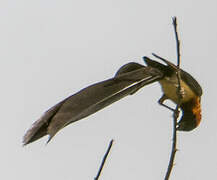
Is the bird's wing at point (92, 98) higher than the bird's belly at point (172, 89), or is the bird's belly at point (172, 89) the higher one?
the bird's wing at point (92, 98)

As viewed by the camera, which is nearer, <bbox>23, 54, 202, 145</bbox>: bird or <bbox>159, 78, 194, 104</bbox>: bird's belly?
<bbox>23, 54, 202, 145</bbox>: bird

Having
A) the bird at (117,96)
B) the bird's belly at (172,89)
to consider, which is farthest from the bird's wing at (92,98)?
the bird's belly at (172,89)

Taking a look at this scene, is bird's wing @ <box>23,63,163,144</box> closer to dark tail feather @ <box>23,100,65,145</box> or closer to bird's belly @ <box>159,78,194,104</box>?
dark tail feather @ <box>23,100,65,145</box>

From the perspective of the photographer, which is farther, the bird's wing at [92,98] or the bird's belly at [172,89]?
the bird's belly at [172,89]

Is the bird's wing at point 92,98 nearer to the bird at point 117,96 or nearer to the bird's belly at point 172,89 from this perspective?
the bird at point 117,96

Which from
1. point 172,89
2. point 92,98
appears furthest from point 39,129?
point 172,89

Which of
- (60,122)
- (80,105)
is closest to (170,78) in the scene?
(80,105)

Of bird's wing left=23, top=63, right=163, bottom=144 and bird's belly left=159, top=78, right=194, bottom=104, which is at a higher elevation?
bird's wing left=23, top=63, right=163, bottom=144

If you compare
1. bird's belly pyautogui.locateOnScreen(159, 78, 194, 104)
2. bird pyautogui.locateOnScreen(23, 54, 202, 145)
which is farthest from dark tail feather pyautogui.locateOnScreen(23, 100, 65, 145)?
bird's belly pyautogui.locateOnScreen(159, 78, 194, 104)
